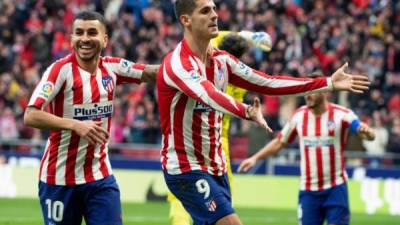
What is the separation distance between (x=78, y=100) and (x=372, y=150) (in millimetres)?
15149

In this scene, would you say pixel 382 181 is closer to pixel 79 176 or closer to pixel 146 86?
pixel 146 86


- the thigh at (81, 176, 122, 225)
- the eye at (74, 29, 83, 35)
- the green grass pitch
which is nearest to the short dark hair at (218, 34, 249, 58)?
the eye at (74, 29, 83, 35)

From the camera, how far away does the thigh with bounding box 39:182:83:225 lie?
8.71 metres

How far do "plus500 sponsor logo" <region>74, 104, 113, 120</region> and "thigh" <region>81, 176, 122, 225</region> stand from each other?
53 cm

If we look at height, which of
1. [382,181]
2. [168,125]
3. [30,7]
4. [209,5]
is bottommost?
[382,181]

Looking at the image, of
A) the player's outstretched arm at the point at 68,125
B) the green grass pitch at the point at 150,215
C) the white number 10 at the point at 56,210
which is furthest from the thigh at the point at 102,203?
the green grass pitch at the point at 150,215

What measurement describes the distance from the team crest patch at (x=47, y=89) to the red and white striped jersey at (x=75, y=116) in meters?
0.07

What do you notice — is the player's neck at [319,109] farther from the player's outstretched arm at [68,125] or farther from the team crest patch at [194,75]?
the player's outstretched arm at [68,125]

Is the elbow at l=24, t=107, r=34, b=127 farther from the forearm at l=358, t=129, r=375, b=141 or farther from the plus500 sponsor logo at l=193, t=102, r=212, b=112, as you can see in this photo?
the forearm at l=358, t=129, r=375, b=141

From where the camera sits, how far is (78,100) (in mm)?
8680

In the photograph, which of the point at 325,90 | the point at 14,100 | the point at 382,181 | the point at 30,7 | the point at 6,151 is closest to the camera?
the point at 325,90

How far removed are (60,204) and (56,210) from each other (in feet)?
0.20

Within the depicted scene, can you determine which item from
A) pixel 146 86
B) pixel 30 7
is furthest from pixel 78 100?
pixel 30 7

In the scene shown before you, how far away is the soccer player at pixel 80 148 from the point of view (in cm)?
866
